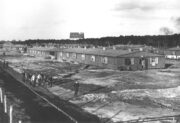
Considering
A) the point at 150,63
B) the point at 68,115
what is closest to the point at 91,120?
the point at 68,115

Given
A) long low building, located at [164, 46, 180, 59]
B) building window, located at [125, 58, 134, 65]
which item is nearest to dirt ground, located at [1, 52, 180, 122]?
building window, located at [125, 58, 134, 65]


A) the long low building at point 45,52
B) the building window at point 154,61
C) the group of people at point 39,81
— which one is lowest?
the group of people at point 39,81

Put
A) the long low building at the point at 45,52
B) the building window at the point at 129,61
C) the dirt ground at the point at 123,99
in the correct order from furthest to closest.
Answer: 1. the long low building at the point at 45,52
2. the building window at the point at 129,61
3. the dirt ground at the point at 123,99

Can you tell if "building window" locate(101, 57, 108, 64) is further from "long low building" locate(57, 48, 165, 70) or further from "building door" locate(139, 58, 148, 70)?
"building door" locate(139, 58, 148, 70)

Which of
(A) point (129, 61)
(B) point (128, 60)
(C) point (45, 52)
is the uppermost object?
(C) point (45, 52)

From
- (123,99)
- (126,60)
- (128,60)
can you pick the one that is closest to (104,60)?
(126,60)

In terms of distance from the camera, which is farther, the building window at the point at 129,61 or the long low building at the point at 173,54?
the long low building at the point at 173,54

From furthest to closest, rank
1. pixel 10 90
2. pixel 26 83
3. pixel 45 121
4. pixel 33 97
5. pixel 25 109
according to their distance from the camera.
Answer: pixel 26 83 < pixel 10 90 < pixel 33 97 < pixel 25 109 < pixel 45 121

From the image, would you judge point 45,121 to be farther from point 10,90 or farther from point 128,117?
point 10,90

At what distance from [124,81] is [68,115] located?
722 inches

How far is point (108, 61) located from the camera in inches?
2003

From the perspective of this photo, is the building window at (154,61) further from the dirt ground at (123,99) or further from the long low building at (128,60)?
the dirt ground at (123,99)

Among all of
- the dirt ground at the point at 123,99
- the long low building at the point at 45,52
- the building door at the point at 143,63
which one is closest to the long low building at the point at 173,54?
the long low building at the point at 45,52

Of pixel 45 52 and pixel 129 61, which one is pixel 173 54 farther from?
pixel 129 61
